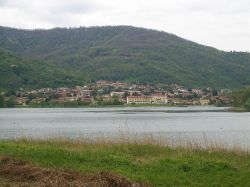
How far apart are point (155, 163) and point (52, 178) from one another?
4787mm

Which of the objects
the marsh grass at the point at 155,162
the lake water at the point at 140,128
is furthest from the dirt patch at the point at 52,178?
the lake water at the point at 140,128

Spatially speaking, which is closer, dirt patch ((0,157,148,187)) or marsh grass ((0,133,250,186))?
dirt patch ((0,157,148,187))

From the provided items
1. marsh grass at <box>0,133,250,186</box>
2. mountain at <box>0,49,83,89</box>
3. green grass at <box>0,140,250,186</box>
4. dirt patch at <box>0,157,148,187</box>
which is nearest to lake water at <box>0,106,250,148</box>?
marsh grass at <box>0,133,250,186</box>

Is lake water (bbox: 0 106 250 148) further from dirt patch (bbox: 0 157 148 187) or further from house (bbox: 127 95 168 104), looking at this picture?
house (bbox: 127 95 168 104)

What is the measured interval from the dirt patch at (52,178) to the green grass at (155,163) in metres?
1.32

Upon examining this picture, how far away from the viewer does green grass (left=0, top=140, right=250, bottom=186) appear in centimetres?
1401

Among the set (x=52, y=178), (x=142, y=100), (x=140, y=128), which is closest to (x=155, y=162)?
(x=52, y=178)

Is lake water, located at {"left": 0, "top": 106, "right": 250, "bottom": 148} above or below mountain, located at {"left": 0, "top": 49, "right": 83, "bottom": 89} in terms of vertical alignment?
below

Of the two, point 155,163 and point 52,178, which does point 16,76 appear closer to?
point 155,163

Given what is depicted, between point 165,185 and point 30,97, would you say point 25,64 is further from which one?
point 165,185

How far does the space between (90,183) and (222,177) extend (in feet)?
14.2

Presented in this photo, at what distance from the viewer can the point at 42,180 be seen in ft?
40.6

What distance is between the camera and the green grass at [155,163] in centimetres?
1401

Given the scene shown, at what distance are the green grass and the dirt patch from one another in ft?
4.33
